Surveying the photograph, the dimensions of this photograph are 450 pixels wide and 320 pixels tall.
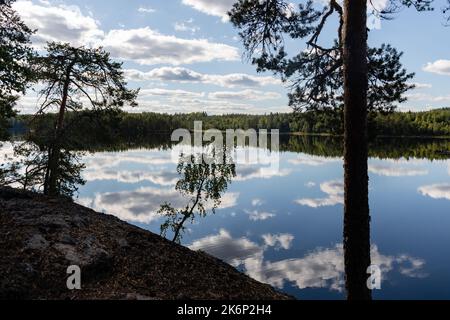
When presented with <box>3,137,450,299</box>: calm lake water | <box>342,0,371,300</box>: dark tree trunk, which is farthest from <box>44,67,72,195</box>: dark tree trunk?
<box>342,0,371,300</box>: dark tree trunk

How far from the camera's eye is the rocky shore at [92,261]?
6.52 m

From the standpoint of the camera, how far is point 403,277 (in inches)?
819

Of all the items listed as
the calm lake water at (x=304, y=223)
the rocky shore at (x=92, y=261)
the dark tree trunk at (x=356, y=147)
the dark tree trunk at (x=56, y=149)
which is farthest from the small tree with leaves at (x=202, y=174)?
the dark tree trunk at (x=356, y=147)

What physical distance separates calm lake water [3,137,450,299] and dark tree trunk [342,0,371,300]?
22.3 feet

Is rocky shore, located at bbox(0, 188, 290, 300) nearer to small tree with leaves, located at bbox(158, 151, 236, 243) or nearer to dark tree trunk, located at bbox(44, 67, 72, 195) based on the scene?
dark tree trunk, located at bbox(44, 67, 72, 195)

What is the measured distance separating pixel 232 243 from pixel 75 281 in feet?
62.7

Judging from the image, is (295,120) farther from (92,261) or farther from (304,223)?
(304,223)

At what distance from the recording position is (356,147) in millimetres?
6527

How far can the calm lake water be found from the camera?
20.1 meters

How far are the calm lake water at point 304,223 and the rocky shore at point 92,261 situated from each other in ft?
23.7

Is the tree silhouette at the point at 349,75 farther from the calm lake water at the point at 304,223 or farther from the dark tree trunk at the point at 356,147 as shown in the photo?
the calm lake water at the point at 304,223
